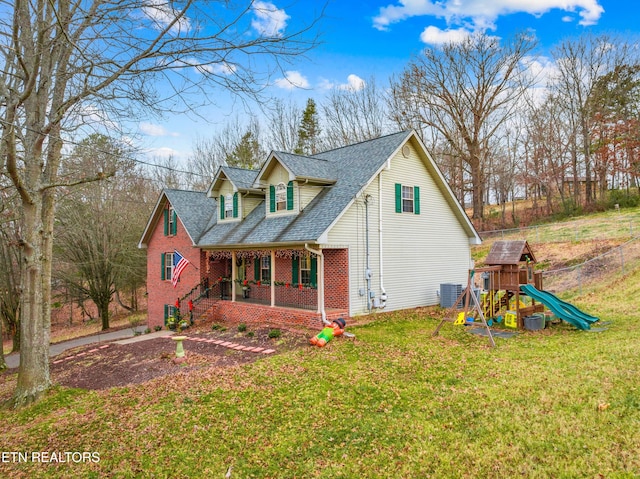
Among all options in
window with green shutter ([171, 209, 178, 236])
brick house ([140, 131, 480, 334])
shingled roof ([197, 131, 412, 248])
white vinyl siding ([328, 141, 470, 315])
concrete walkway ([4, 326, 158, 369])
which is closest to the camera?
A: shingled roof ([197, 131, 412, 248])

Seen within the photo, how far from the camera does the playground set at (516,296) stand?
36.7 feet

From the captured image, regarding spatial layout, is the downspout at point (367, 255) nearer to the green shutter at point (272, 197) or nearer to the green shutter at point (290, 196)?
the green shutter at point (290, 196)

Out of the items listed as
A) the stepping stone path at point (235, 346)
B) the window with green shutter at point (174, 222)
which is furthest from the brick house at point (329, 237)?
the stepping stone path at point (235, 346)

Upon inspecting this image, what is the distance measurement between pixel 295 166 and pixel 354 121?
64.5 ft

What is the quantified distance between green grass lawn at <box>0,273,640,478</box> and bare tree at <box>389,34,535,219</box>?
23.9 metres

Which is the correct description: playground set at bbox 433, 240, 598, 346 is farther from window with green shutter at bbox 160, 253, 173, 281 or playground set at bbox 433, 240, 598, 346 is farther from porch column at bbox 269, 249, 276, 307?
window with green shutter at bbox 160, 253, 173, 281

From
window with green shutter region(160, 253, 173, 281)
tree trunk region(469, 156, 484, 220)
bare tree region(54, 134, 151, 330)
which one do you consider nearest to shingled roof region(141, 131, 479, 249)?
window with green shutter region(160, 253, 173, 281)

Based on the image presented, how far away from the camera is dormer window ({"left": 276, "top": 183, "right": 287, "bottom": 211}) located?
1573 centimetres

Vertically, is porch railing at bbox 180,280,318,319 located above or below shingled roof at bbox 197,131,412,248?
below

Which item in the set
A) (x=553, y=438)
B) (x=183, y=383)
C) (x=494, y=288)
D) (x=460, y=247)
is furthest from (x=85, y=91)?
(x=460, y=247)

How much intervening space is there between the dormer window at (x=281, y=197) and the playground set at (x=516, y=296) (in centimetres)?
755

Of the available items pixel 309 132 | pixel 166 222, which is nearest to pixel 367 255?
pixel 166 222

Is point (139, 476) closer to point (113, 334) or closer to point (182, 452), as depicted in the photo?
point (182, 452)

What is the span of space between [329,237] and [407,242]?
162 inches
